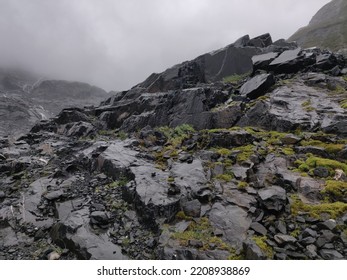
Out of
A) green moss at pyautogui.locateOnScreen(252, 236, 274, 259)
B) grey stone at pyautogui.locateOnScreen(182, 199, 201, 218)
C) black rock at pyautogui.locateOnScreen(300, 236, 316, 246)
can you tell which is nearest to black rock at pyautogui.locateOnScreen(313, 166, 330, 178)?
black rock at pyautogui.locateOnScreen(300, 236, 316, 246)

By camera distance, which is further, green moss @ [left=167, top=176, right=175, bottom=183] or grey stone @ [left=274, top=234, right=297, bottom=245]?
green moss @ [left=167, top=176, right=175, bottom=183]

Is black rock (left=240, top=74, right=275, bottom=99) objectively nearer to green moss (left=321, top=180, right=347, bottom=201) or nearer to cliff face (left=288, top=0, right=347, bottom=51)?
green moss (left=321, top=180, right=347, bottom=201)

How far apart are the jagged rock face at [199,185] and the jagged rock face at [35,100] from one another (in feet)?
196

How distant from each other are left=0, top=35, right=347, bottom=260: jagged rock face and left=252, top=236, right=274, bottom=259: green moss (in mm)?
92

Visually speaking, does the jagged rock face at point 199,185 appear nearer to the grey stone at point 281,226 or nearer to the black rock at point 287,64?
the grey stone at point 281,226

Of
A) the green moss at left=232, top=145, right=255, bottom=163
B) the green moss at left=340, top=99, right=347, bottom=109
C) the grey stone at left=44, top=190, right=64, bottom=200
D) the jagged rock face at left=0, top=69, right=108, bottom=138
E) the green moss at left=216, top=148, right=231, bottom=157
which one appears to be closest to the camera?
Answer: the grey stone at left=44, top=190, right=64, bottom=200

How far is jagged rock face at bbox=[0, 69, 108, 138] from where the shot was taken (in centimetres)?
7544

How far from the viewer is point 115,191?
12938 mm

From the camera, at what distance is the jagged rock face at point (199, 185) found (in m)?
9.34

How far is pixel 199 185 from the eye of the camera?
1227 cm

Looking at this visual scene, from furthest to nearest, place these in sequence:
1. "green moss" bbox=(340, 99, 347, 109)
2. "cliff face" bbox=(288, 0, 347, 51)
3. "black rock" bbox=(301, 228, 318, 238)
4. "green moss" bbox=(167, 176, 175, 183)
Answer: "cliff face" bbox=(288, 0, 347, 51) < "green moss" bbox=(340, 99, 347, 109) < "green moss" bbox=(167, 176, 175, 183) < "black rock" bbox=(301, 228, 318, 238)

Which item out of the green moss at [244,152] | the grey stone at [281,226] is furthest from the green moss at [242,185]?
the grey stone at [281,226]

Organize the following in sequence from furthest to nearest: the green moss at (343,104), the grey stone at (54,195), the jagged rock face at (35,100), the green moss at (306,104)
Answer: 1. the jagged rock face at (35,100)
2. the green moss at (306,104)
3. the green moss at (343,104)
4. the grey stone at (54,195)
